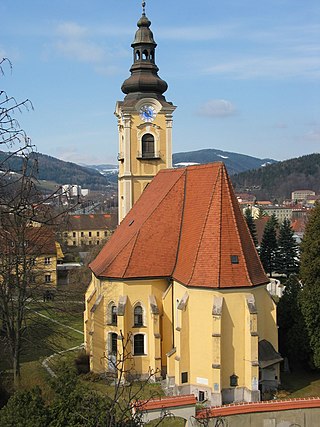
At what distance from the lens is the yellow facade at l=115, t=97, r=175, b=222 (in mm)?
30703

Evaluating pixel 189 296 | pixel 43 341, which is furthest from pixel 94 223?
pixel 189 296

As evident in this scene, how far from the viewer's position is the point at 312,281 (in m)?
28.4

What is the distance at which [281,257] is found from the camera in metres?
53.9

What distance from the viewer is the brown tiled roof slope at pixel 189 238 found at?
21.3 metres

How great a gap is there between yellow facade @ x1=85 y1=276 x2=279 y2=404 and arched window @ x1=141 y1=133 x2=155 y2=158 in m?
9.92

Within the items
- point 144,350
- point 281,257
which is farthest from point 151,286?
point 281,257

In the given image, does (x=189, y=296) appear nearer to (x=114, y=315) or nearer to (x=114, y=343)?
(x=114, y=315)

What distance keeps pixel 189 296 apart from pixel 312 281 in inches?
383

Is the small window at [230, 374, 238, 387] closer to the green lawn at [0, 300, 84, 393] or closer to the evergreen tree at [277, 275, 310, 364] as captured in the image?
the evergreen tree at [277, 275, 310, 364]

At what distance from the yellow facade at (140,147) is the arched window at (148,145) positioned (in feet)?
0.20

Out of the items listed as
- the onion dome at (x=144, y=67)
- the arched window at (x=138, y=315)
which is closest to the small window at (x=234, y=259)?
the arched window at (x=138, y=315)

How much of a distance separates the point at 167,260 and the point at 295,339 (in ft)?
22.5

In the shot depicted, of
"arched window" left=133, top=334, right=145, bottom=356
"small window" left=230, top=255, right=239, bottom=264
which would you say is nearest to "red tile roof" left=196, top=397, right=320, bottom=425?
"small window" left=230, top=255, right=239, bottom=264

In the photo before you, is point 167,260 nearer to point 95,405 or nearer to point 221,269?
point 221,269
